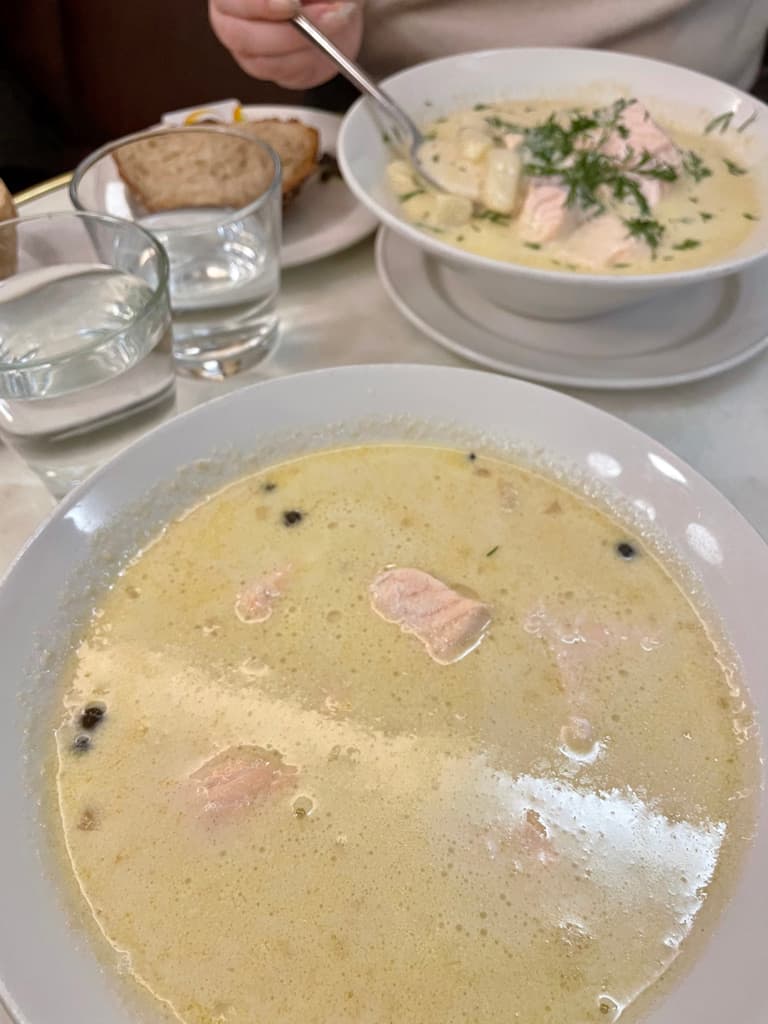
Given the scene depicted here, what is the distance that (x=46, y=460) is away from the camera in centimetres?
110

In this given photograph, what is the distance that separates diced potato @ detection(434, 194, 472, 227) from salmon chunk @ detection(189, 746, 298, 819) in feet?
2.73

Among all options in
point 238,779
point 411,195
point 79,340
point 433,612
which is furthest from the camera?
point 411,195

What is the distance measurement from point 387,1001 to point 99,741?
0.34 m

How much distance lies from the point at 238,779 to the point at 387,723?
0.15 m

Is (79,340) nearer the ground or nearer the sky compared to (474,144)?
nearer the ground

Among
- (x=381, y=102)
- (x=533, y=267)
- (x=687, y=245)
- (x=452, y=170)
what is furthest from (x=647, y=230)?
(x=381, y=102)

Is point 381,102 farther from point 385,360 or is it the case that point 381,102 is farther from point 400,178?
point 385,360

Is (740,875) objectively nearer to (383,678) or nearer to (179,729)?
(383,678)

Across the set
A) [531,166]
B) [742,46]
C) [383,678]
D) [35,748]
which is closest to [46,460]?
[35,748]

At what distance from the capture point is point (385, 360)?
1326 millimetres

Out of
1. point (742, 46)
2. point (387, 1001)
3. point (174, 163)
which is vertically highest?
point (742, 46)

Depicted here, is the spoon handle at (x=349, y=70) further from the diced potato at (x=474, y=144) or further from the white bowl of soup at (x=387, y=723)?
the white bowl of soup at (x=387, y=723)

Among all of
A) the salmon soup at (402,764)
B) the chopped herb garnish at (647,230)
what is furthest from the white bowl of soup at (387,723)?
the chopped herb garnish at (647,230)

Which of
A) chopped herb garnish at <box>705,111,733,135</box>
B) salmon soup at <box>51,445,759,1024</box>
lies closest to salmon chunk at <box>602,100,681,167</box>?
chopped herb garnish at <box>705,111,733,135</box>
